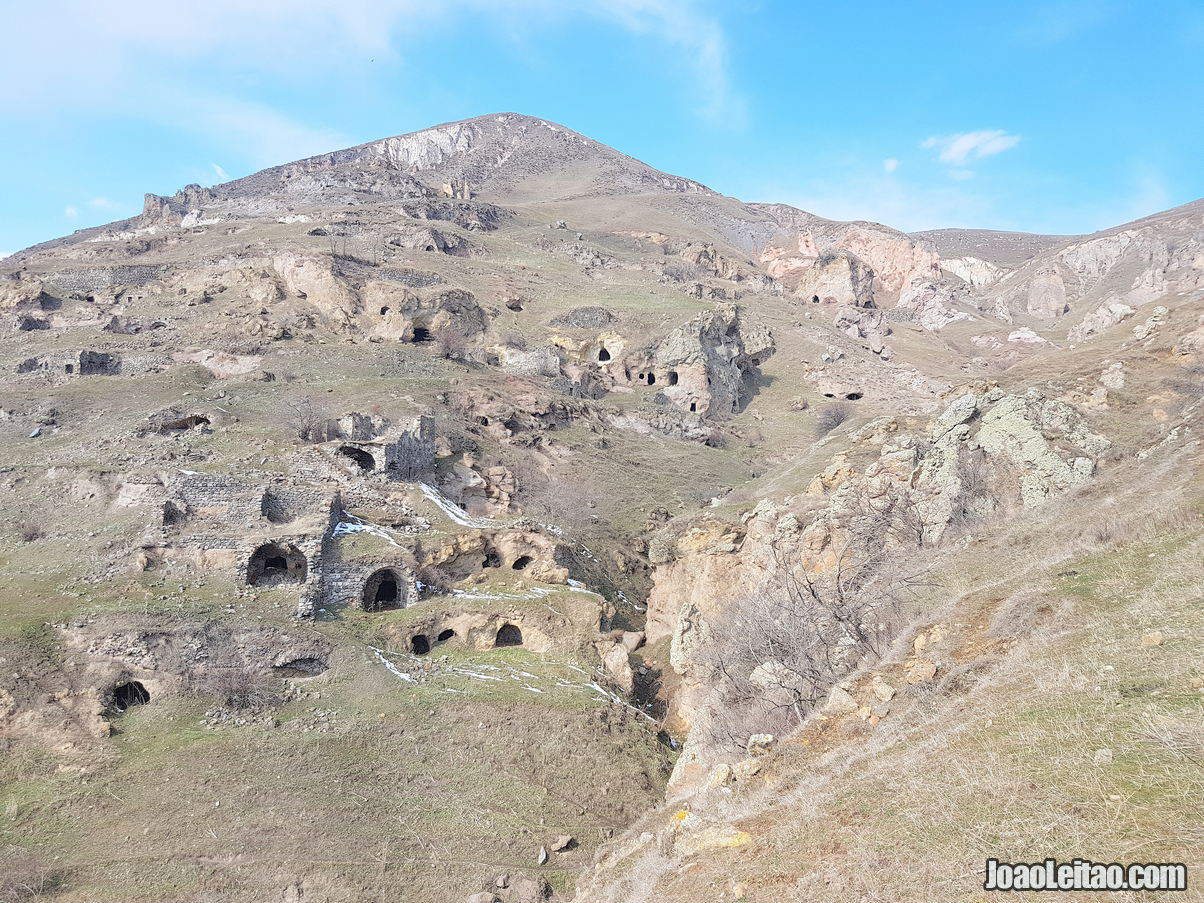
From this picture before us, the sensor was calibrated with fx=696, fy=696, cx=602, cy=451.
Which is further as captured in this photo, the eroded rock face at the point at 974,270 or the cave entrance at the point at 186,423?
the eroded rock face at the point at 974,270

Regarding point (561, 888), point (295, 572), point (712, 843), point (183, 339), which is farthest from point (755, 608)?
point (183, 339)

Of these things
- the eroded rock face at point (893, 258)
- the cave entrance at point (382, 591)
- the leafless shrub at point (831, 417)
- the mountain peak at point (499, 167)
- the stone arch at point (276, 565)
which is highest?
the mountain peak at point (499, 167)

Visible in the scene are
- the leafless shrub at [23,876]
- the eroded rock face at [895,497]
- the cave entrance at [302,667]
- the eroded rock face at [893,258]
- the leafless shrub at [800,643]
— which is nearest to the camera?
the leafless shrub at [23,876]

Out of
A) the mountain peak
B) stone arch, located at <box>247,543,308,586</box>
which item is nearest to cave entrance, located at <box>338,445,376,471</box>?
stone arch, located at <box>247,543,308,586</box>

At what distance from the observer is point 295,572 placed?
2573cm

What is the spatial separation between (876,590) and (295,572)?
20383 millimetres

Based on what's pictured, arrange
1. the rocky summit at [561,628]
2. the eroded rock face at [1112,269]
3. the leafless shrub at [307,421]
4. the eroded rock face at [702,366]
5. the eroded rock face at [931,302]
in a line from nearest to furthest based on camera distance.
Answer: the rocky summit at [561,628], the leafless shrub at [307,421], the eroded rock face at [702,366], the eroded rock face at [1112,269], the eroded rock face at [931,302]

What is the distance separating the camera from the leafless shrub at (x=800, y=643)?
13.1 m

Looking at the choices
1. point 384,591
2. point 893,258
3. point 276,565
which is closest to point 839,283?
point 893,258

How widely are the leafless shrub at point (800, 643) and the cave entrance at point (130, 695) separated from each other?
15237 mm

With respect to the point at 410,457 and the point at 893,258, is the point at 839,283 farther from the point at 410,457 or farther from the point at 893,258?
the point at 410,457

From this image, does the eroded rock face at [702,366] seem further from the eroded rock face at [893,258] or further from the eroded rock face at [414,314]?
the eroded rock face at [893,258]

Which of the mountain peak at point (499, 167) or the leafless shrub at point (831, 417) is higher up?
the mountain peak at point (499, 167)

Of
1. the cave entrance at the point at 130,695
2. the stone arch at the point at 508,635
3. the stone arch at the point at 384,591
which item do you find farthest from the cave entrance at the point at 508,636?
the cave entrance at the point at 130,695
